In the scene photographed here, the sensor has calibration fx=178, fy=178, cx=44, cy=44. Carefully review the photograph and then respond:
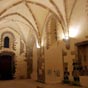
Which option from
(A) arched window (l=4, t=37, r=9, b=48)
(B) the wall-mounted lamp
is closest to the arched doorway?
(A) arched window (l=4, t=37, r=9, b=48)

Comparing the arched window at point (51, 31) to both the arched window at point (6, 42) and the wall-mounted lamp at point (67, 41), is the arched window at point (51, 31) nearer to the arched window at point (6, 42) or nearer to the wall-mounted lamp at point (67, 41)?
the wall-mounted lamp at point (67, 41)

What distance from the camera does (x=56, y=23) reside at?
8.93m

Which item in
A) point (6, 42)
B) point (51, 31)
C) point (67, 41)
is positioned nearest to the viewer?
point (67, 41)

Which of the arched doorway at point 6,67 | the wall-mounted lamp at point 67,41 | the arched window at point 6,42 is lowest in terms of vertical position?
the arched doorway at point 6,67

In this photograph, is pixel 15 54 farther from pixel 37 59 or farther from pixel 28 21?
pixel 28 21

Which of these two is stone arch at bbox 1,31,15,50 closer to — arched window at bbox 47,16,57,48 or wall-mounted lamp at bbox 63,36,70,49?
arched window at bbox 47,16,57,48

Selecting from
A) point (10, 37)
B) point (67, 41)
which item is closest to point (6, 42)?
point (10, 37)

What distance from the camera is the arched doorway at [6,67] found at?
12398mm

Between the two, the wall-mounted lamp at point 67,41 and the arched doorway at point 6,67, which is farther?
the arched doorway at point 6,67

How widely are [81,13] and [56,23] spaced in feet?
6.29

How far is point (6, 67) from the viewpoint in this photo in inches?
493

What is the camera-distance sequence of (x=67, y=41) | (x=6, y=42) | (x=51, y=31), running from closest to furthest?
(x=67, y=41) < (x=51, y=31) < (x=6, y=42)

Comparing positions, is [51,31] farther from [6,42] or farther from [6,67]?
[6,67]

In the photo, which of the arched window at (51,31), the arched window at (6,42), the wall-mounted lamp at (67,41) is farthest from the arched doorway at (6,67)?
the wall-mounted lamp at (67,41)
